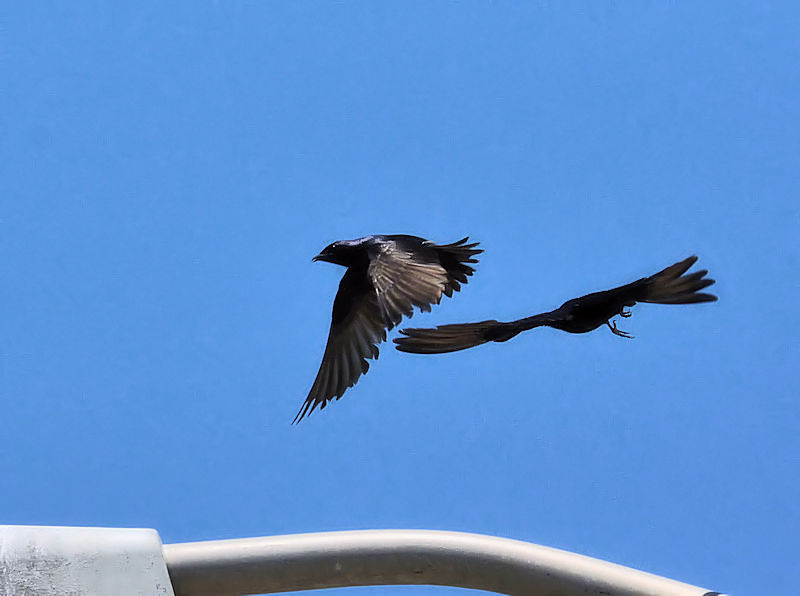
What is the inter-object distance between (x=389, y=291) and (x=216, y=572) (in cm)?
189

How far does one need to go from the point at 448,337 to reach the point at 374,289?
2194 millimetres

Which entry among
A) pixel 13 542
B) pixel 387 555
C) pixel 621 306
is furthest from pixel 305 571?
pixel 621 306

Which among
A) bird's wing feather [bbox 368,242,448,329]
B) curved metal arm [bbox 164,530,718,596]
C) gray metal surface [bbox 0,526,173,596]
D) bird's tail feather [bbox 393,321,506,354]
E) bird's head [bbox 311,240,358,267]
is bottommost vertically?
curved metal arm [bbox 164,530,718,596]

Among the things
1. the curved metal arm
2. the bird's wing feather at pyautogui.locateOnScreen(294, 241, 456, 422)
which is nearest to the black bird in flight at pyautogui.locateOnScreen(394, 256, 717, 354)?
the curved metal arm

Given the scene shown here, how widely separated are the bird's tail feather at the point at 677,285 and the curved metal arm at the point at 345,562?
145 cm

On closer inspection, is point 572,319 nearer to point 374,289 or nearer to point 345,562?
point 345,562

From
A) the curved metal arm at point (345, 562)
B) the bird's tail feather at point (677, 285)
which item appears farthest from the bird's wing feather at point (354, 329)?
the bird's tail feather at point (677, 285)

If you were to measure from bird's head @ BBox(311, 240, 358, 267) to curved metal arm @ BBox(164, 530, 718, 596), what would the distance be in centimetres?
214

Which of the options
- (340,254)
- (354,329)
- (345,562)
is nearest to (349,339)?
(354,329)

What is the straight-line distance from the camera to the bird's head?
7781 mm

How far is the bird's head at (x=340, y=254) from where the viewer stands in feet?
25.5

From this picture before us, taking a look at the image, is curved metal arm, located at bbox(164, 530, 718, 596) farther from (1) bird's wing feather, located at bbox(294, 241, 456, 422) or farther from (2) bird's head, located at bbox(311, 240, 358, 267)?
(2) bird's head, located at bbox(311, 240, 358, 267)

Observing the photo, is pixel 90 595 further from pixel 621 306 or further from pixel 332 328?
pixel 621 306

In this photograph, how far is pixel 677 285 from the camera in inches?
202
